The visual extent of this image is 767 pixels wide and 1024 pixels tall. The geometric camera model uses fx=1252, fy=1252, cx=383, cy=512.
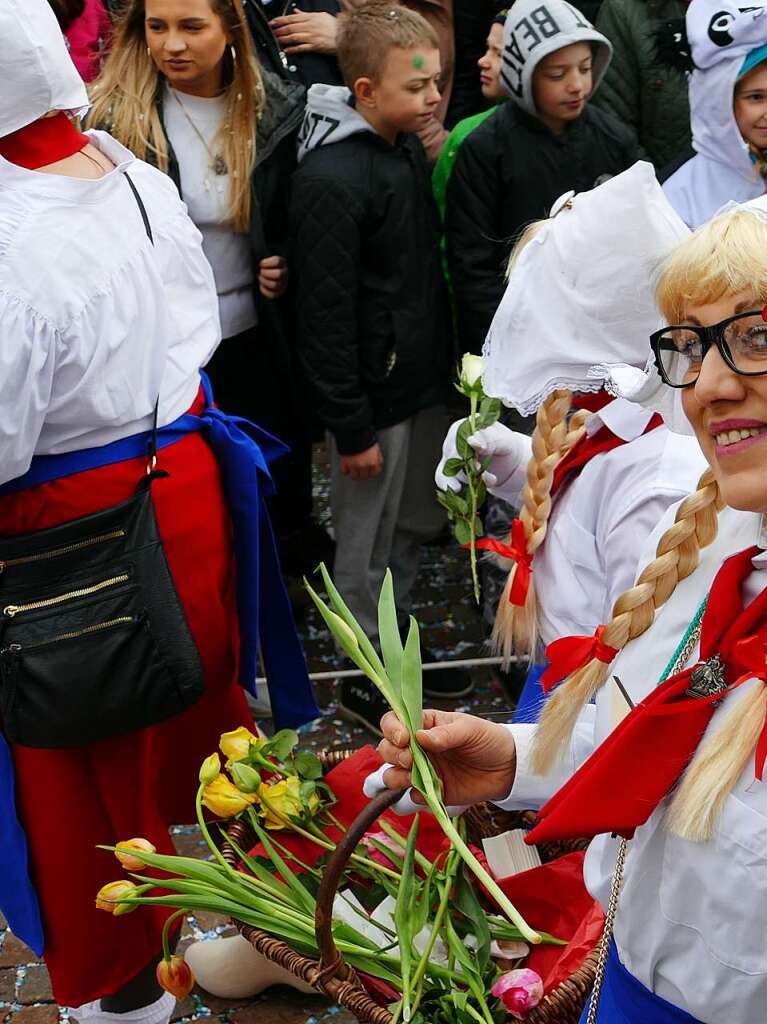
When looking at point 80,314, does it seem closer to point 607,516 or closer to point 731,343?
point 607,516

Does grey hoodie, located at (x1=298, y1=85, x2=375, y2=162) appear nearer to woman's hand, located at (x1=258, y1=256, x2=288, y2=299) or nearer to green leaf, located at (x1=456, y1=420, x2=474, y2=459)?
woman's hand, located at (x1=258, y1=256, x2=288, y2=299)

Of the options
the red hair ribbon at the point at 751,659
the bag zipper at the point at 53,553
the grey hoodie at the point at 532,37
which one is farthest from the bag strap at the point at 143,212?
the grey hoodie at the point at 532,37

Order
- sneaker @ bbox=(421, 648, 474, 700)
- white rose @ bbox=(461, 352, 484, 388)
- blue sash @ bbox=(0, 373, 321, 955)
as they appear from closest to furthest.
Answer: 1. blue sash @ bbox=(0, 373, 321, 955)
2. white rose @ bbox=(461, 352, 484, 388)
3. sneaker @ bbox=(421, 648, 474, 700)

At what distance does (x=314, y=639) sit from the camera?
440 centimetres

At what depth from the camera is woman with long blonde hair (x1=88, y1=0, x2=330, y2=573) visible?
3492 mm

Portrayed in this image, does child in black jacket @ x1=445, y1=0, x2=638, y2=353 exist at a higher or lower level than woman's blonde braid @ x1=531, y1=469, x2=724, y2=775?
higher

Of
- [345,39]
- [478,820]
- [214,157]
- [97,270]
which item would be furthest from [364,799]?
[345,39]

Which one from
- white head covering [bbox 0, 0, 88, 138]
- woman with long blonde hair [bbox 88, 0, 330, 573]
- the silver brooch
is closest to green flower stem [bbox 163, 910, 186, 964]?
the silver brooch

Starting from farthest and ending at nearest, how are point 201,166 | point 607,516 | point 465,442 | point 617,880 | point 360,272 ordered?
point 360,272, point 201,166, point 465,442, point 607,516, point 617,880

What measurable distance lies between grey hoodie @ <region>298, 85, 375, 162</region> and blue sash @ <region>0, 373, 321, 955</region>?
118 centimetres

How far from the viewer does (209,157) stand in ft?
11.8

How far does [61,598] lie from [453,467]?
0.86 meters

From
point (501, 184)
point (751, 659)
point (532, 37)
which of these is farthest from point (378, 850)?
point (532, 37)

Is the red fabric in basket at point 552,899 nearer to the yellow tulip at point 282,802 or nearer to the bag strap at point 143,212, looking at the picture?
the yellow tulip at point 282,802
